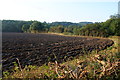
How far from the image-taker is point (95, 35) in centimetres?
5838

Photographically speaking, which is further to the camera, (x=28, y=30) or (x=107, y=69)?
(x=28, y=30)

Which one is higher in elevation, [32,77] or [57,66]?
[57,66]

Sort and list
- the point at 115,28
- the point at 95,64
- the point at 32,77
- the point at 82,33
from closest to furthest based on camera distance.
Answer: the point at 32,77
the point at 95,64
the point at 115,28
the point at 82,33

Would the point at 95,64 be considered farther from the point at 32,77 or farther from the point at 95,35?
the point at 95,35

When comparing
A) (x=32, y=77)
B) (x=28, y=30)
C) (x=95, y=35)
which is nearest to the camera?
(x=32, y=77)

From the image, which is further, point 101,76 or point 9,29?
point 9,29

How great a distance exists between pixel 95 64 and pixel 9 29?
10985 cm

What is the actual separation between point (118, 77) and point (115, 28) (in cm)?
5395

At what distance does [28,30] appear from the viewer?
100375 millimetres

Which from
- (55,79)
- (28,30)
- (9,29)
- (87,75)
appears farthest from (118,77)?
(9,29)

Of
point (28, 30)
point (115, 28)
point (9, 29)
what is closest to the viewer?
point (115, 28)

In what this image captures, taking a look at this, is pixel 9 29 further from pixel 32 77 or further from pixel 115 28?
pixel 32 77

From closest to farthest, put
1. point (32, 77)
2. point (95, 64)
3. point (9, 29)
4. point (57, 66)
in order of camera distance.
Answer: point (57, 66) → point (32, 77) → point (95, 64) → point (9, 29)

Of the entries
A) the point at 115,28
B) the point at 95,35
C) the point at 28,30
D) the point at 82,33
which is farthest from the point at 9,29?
the point at 115,28
